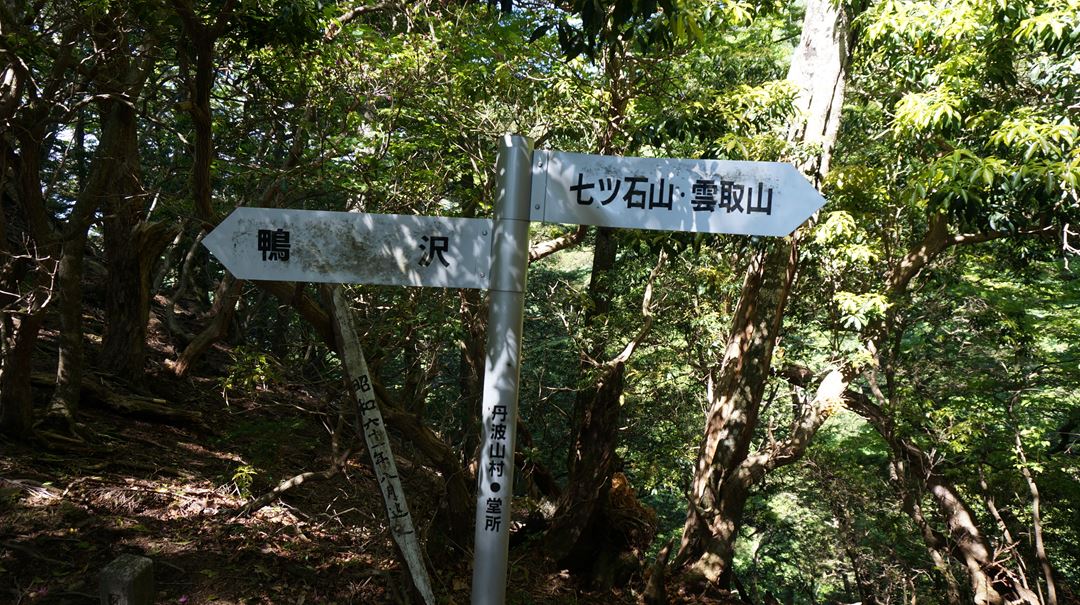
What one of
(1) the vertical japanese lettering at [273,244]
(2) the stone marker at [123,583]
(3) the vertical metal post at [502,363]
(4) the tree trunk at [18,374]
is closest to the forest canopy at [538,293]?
(4) the tree trunk at [18,374]

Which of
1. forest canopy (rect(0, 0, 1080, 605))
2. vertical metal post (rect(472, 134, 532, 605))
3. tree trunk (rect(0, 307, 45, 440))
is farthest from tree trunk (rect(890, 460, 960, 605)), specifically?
tree trunk (rect(0, 307, 45, 440))

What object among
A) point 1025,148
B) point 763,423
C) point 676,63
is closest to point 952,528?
point 763,423

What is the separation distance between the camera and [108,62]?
17.6ft

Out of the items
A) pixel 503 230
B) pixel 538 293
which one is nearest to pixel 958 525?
pixel 538 293

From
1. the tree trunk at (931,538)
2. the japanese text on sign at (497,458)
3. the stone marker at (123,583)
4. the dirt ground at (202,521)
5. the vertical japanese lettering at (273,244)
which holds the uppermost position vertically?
the vertical japanese lettering at (273,244)

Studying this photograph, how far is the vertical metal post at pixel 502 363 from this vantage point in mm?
2264

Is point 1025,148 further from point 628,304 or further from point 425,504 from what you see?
point 425,504

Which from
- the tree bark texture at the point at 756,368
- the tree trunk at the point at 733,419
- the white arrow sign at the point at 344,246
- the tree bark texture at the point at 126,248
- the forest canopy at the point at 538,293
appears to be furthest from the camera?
the tree bark texture at the point at 126,248

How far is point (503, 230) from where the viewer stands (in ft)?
7.45

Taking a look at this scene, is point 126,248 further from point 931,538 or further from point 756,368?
point 931,538

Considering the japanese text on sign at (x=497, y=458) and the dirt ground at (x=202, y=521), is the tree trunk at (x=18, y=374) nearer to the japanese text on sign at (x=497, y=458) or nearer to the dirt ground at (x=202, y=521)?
the dirt ground at (x=202, y=521)

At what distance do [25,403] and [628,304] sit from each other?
17.6 feet

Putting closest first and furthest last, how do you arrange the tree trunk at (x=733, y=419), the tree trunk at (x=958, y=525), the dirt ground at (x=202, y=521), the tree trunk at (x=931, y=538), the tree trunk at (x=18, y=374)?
the dirt ground at (x=202, y=521)
the tree trunk at (x=18, y=374)
the tree trunk at (x=733, y=419)
the tree trunk at (x=958, y=525)
the tree trunk at (x=931, y=538)

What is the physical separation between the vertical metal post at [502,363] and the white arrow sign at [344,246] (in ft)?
0.47
